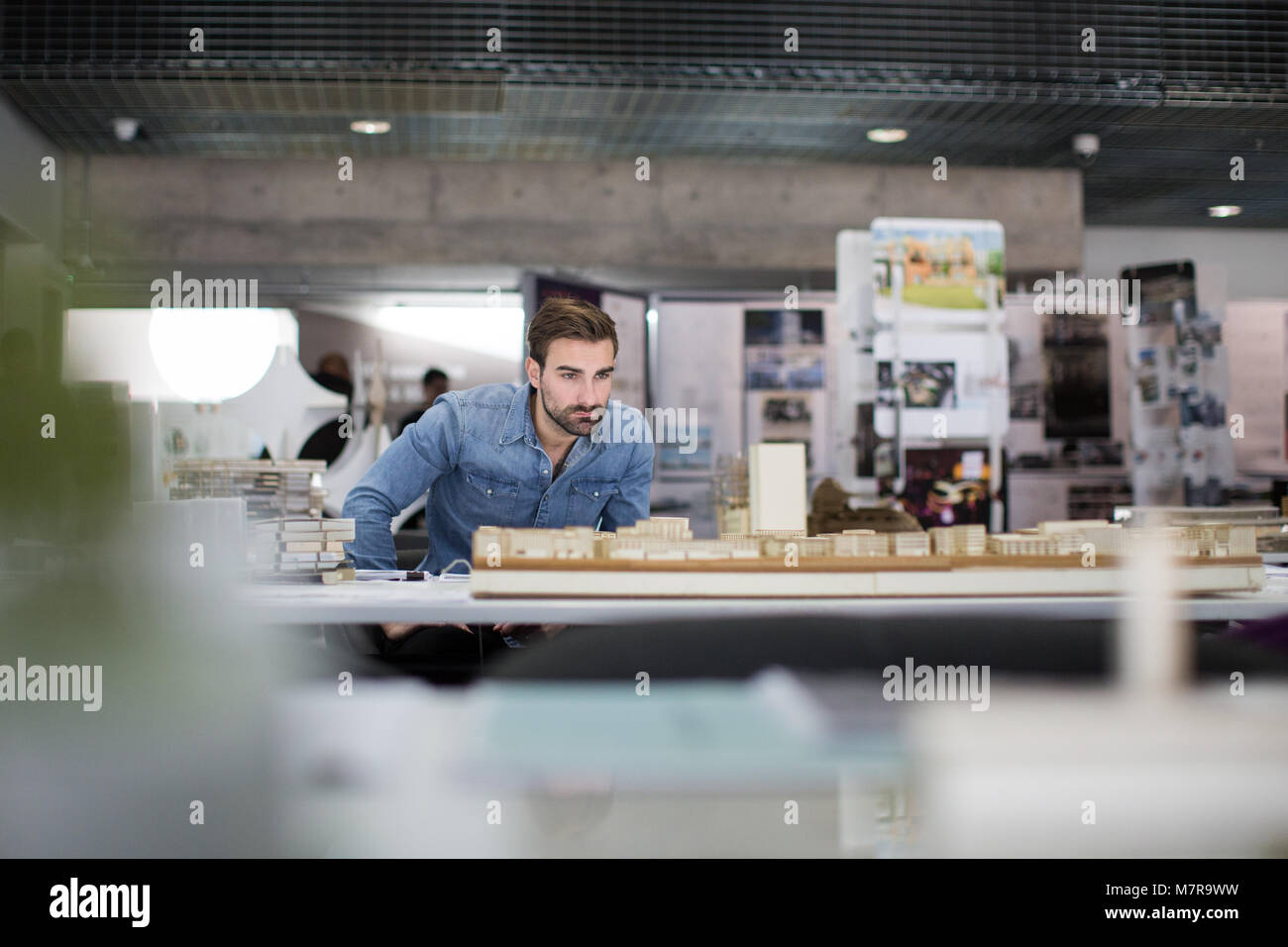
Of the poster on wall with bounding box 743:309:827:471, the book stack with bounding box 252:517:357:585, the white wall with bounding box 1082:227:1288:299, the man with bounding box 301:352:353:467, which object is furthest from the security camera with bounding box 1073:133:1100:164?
the book stack with bounding box 252:517:357:585

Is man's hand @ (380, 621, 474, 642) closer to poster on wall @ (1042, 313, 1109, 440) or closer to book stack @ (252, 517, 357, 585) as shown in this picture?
book stack @ (252, 517, 357, 585)

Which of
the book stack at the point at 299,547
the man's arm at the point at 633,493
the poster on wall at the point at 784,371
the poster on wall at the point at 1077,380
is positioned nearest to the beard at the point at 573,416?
the man's arm at the point at 633,493

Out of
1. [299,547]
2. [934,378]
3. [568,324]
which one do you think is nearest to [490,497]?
[568,324]

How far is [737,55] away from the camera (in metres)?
5.37

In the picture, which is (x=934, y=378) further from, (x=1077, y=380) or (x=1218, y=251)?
(x=1218, y=251)

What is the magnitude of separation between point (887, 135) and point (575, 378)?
4797 mm

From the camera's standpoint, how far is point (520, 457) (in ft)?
8.29

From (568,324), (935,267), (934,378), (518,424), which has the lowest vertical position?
(518,424)

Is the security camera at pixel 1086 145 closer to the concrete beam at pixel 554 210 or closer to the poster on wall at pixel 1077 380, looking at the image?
the concrete beam at pixel 554 210

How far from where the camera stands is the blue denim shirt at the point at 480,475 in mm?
2498

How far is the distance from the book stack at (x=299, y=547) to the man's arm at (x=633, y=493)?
2.83 feet
